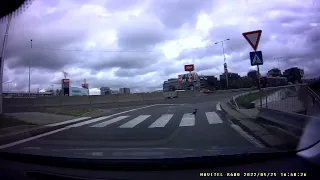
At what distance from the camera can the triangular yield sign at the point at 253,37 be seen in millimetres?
12133

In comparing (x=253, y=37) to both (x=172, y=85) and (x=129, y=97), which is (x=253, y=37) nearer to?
(x=129, y=97)

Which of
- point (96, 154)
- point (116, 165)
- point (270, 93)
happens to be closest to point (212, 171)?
point (116, 165)

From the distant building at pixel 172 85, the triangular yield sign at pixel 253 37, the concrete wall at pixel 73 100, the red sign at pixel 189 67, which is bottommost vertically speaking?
the concrete wall at pixel 73 100

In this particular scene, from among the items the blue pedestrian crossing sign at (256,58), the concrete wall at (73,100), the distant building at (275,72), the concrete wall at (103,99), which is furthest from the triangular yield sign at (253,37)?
the concrete wall at (103,99)

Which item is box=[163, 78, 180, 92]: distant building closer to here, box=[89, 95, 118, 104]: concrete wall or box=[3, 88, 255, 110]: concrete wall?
box=[3, 88, 255, 110]: concrete wall

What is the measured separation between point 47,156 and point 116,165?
1085mm

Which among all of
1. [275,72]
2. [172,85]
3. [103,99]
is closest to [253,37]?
[275,72]

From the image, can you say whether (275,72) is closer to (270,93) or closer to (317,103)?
(270,93)

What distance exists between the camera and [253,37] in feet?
40.3

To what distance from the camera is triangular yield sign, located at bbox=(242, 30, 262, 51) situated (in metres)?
12.1

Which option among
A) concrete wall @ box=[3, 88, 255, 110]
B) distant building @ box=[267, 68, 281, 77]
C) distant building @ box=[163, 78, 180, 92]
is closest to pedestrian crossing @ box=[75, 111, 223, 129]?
distant building @ box=[267, 68, 281, 77]

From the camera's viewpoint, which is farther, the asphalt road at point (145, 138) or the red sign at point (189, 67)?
the red sign at point (189, 67)

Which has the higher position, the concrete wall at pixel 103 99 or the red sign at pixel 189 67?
the red sign at pixel 189 67

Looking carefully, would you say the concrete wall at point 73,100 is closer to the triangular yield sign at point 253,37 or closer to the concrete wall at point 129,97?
the concrete wall at point 129,97
